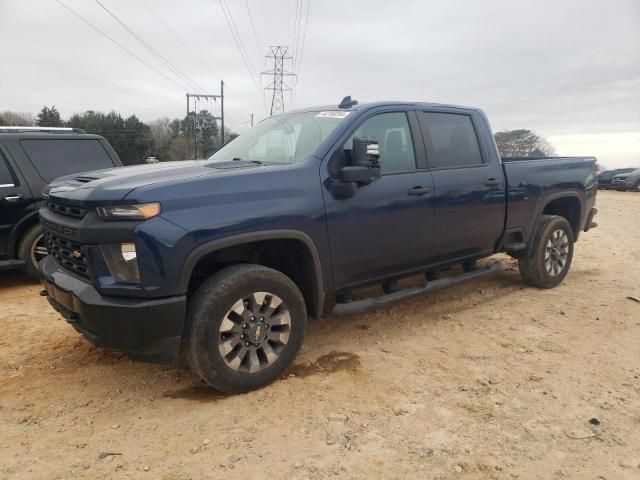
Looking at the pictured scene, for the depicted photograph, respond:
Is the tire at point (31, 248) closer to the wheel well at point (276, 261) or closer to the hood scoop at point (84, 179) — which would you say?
the hood scoop at point (84, 179)

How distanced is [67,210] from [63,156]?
11.9 ft

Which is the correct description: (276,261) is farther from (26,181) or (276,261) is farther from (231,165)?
(26,181)

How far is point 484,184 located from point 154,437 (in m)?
3.56

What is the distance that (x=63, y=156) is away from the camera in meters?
6.18

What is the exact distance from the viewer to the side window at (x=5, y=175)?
5.67m

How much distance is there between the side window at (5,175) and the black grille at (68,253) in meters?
2.81

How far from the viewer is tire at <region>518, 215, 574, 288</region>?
539 centimetres

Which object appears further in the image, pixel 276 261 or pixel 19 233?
pixel 19 233

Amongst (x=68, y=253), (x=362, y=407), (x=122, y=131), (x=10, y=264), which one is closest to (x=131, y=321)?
(x=68, y=253)

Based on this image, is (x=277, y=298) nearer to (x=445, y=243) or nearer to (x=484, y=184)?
(x=445, y=243)

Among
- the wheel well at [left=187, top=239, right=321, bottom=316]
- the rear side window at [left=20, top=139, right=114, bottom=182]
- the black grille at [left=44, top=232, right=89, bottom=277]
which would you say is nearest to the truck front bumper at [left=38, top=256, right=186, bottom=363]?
the black grille at [left=44, top=232, right=89, bottom=277]

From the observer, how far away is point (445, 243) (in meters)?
4.35

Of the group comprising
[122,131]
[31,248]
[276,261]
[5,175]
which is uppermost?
[122,131]

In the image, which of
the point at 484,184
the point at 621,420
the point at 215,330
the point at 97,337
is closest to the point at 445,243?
the point at 484,184
